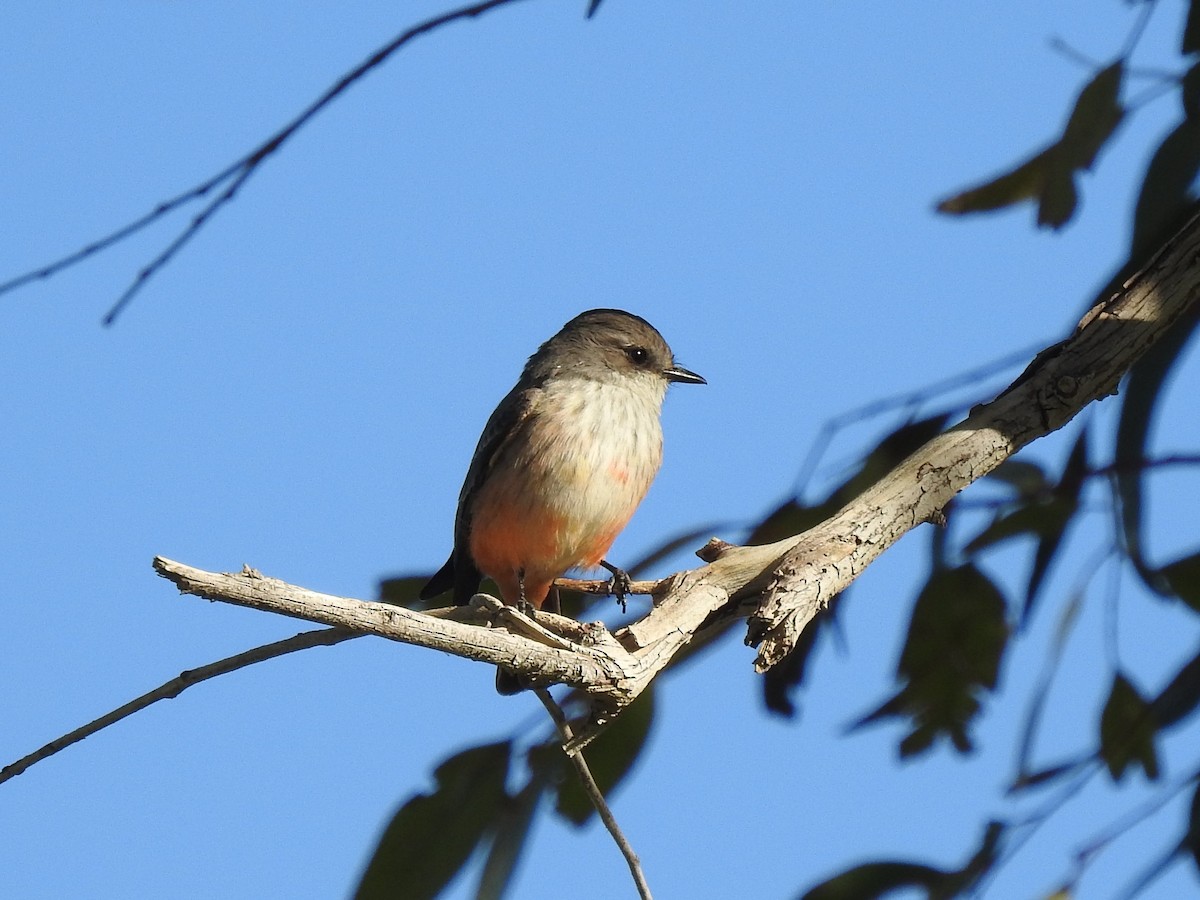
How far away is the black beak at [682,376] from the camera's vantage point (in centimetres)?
547

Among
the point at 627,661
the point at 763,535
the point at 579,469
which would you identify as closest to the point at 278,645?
the point at 627,661

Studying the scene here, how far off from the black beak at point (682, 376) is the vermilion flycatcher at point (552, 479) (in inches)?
7.3

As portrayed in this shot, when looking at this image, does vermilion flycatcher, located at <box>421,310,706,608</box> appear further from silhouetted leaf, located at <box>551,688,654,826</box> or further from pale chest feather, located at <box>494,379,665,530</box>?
silhouetted leaf, located at <box>551,688,654,826</box>

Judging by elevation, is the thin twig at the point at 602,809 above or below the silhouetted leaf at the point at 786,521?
below

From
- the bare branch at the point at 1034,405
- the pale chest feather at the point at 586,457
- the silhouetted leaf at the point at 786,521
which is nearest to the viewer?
the bare branch at the point at 1034,405

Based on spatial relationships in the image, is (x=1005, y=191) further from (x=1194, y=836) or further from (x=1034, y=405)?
(x=1194, y=836)

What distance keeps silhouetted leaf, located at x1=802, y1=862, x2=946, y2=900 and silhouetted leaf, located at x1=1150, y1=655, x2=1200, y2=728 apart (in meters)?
0.60

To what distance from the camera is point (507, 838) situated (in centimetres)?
402

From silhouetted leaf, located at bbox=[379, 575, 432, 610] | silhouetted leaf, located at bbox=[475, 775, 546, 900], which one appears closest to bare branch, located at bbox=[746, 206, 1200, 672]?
silhouetted leaf, located at bbox=[475, 775, 546, 900]

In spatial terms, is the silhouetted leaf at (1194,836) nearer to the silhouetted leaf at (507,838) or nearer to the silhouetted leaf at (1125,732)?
the silhouetted leaf at (1125,732)

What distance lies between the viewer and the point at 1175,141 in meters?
3.97

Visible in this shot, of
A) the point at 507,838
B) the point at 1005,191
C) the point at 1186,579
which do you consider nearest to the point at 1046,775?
the point at 1186,579

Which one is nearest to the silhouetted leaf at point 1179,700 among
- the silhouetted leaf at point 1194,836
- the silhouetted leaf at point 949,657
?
the silhouetted leaf at point 1194,836

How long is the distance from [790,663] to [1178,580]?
1.02 m
